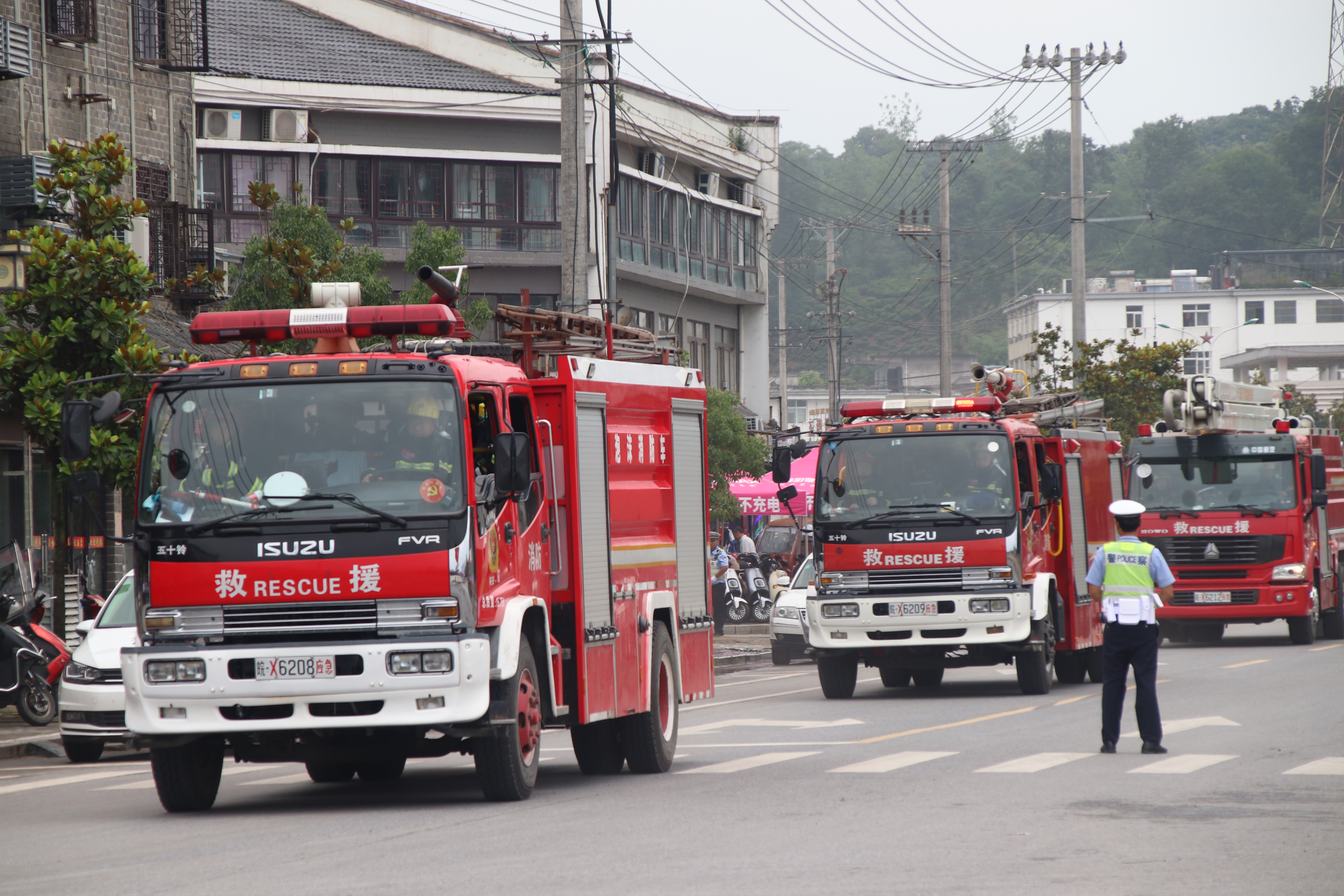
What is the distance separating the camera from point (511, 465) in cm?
1077

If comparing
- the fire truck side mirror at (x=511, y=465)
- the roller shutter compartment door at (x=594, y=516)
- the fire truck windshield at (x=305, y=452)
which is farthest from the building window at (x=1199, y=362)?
the fire truck windshield at (x=305, y=452)

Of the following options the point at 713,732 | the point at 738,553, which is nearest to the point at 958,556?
the point at 713,732

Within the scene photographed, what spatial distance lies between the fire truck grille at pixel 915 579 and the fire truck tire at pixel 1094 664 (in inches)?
148

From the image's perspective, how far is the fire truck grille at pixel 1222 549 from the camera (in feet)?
92.8

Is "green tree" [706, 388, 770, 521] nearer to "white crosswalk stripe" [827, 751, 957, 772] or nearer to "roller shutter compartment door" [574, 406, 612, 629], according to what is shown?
"white crosswalk stripe" [827, 751, 957, 772]

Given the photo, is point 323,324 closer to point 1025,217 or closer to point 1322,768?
point 1322,768

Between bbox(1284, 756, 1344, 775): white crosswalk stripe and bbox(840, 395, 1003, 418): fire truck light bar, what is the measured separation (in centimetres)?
710

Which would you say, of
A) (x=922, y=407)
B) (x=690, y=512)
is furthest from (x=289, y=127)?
(x=690, y=512)

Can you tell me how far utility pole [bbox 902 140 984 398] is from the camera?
4694cm

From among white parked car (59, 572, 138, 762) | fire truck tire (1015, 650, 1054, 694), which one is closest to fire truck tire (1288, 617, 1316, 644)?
fire truck tire (1015, 650, 1054, 694)

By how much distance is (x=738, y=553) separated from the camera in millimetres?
39750

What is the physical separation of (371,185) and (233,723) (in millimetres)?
34922

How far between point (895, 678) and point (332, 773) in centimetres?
1090

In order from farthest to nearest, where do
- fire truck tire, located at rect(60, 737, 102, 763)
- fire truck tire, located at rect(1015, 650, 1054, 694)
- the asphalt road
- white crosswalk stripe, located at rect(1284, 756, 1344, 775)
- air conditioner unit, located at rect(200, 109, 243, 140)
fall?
1. air conditioner unit, located at rect(200, 109, 243, 140)
2. fire truck tire, located at rect(1015, 650, 1054, 694)
3. fire truck tire, located at rect(60, 737, 102, 763)
4. white crosswalk stripe, located at rect(1284, 756, 1344, 775)
5. the asphalt road
